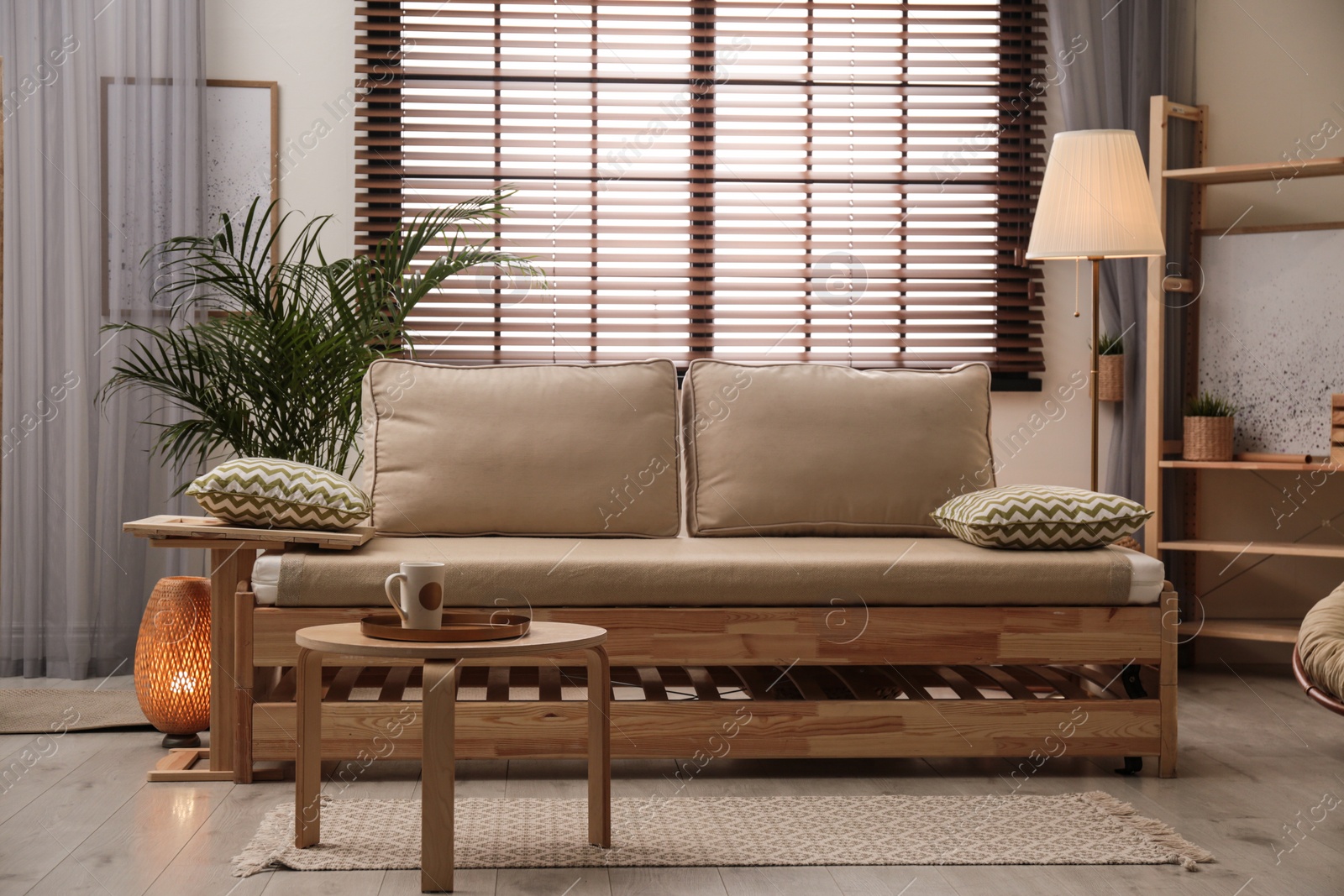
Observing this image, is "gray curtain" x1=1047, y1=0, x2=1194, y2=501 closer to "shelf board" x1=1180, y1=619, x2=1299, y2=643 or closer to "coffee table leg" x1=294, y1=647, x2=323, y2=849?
"shelf board" x1=1180, y1=619, x2=1299, y2=643

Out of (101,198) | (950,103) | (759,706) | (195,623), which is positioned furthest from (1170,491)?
(101,198)

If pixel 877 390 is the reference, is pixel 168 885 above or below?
below

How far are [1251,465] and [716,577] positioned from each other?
2.01 meters

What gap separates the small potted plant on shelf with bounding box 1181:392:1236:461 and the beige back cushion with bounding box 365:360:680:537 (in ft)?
5.80

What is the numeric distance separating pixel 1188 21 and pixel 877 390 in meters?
1.95

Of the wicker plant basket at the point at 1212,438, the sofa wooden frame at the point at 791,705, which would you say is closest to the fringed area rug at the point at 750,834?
the sofa wooden frame at the point at 791,705

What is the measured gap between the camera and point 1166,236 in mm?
3840

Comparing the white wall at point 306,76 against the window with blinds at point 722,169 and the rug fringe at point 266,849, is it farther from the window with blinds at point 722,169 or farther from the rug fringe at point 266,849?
the rug fringe at point 266,849

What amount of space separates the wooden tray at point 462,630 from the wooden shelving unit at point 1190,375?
244cm

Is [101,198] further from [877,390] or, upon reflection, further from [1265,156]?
[1265,156]

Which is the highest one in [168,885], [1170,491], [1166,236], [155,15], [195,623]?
[155,15]

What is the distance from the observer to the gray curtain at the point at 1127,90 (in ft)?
12.6

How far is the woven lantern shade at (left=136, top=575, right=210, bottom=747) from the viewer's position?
8.82 feet

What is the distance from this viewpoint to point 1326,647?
1.96 meters
